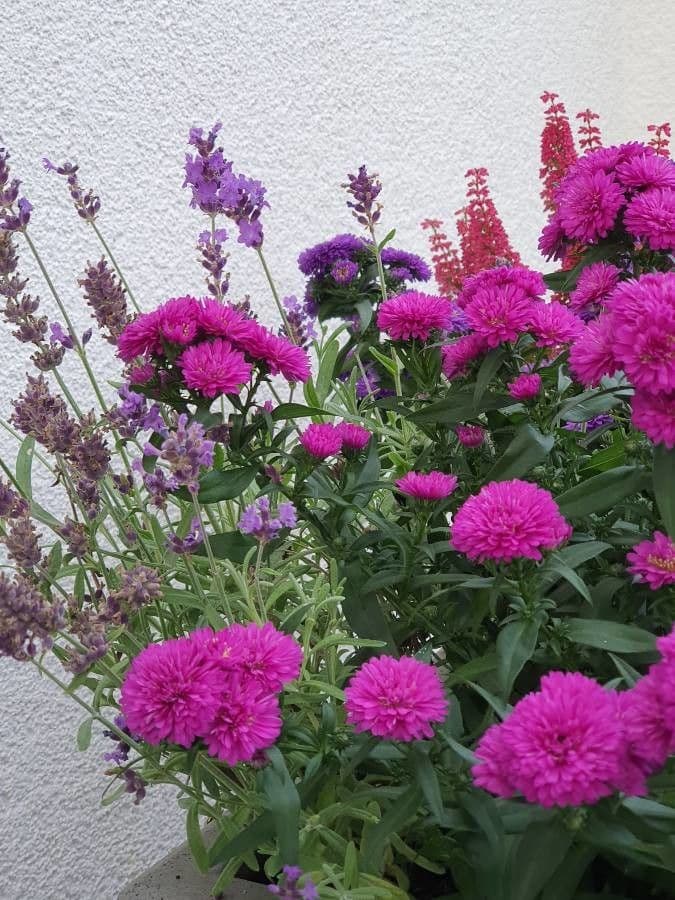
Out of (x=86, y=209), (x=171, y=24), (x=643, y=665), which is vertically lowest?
(x=643, y=665)

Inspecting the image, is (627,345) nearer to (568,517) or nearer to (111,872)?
(568,517)

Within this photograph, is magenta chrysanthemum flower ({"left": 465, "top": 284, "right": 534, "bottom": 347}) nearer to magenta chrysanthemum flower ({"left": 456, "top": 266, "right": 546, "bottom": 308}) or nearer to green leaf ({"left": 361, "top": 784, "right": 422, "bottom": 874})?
magenta chrysanthemum flower ({"left": 456, "top": 266, "right": 546, "bottom": 308})

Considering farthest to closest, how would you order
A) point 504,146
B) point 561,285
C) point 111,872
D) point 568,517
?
point 504,146 < point 111,872 < point 561,285 < point 568,517

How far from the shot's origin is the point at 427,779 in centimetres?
37

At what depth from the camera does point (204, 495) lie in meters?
0.49

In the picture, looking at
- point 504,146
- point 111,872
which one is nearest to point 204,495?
point 111,872

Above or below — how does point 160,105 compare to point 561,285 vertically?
above

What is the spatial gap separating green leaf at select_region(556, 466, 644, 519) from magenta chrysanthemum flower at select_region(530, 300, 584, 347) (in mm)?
85

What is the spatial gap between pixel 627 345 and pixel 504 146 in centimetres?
139

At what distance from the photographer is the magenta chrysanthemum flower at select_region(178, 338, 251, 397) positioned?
439 mm

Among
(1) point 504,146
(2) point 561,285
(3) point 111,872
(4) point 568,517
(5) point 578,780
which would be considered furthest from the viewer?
(1) point 504,146

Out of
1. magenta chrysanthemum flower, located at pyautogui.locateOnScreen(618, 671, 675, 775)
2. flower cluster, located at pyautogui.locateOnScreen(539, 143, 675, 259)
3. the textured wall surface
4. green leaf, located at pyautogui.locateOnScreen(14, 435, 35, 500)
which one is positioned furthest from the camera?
the textured wall surface

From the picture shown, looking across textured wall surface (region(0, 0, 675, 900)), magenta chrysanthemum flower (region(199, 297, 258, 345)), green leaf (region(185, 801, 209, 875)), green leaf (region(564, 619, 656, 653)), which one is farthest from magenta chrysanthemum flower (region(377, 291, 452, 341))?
textured wall surface (region(0, 0, 675, 900))

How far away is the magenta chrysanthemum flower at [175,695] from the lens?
35cm
